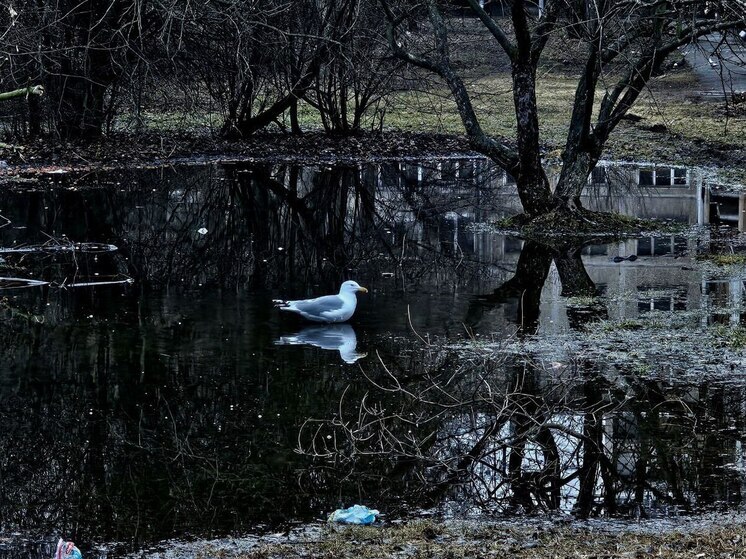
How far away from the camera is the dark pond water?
7.45 metres

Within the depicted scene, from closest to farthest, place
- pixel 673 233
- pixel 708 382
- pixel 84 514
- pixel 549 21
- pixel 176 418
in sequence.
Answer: pixel 84 514 → pixel 176 418 → pixel 708 382 → pixel 549 21 → pixel 673 233

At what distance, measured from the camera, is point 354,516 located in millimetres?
6910

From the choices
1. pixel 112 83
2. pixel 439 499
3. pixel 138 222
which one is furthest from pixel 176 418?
pixel 112 83

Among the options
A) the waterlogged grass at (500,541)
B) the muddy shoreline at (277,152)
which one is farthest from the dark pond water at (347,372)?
the muddy shoreline at (277,152)

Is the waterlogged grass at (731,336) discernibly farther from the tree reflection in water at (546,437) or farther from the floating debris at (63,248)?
the floating debris at (63,248)

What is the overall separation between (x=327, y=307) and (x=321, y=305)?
0.07 meters

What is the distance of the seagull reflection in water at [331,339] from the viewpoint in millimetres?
10836

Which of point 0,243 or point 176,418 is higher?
point 0,243

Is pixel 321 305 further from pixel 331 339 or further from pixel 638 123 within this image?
pixel 638 123

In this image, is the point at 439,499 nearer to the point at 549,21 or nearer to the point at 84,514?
the point at 84,514

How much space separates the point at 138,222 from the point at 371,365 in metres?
8.41

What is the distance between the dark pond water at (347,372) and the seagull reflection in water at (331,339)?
1.6 inches

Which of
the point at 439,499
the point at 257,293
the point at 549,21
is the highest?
the point at 549,21

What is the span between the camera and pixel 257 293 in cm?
1330
